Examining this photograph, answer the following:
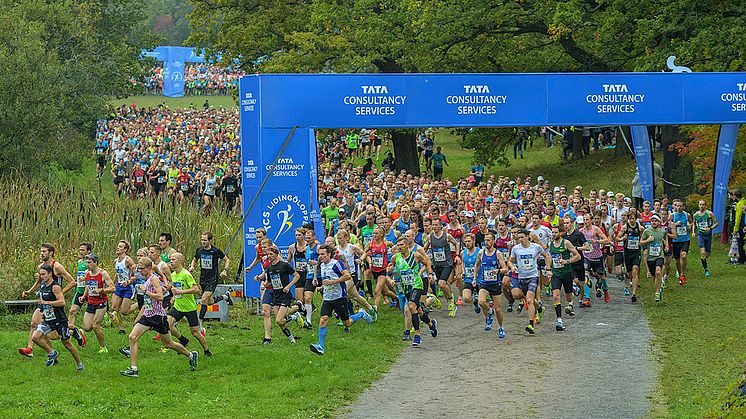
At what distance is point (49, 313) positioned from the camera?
671 inches

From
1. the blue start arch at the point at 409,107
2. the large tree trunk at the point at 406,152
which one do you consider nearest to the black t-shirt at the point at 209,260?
the blue start arch at the point at 409,107

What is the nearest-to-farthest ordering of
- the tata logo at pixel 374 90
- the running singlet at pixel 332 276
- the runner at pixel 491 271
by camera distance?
1. the running singlet at pixel 332 276
2. the runner at pixel 491 271
3. the tata logo at pixel 374 90

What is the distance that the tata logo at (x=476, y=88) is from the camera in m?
22.8

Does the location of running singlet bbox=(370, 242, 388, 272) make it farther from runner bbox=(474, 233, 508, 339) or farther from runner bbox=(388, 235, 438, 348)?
runner bbox=(474, 233, 508, 339)

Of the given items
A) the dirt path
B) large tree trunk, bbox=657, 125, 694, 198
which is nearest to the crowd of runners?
the dirt path

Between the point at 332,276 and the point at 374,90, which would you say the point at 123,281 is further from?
the point at 374,90

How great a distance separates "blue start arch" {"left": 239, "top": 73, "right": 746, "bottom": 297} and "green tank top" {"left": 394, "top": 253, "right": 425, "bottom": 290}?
3.04m

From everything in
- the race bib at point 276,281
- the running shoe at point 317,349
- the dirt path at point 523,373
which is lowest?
the dirt path at point 523,373

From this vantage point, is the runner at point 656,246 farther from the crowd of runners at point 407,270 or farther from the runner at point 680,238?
the runner at point 680,238

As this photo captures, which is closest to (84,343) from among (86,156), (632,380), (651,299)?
(632,380)

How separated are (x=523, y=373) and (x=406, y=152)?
27497 mm

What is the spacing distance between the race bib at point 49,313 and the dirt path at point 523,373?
4607 millimetres

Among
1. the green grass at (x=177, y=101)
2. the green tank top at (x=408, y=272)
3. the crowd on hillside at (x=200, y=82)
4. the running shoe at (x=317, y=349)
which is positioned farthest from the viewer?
the crowd on hillside at (x=200, y=82)

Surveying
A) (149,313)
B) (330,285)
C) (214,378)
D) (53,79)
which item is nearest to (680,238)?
(330,285)
